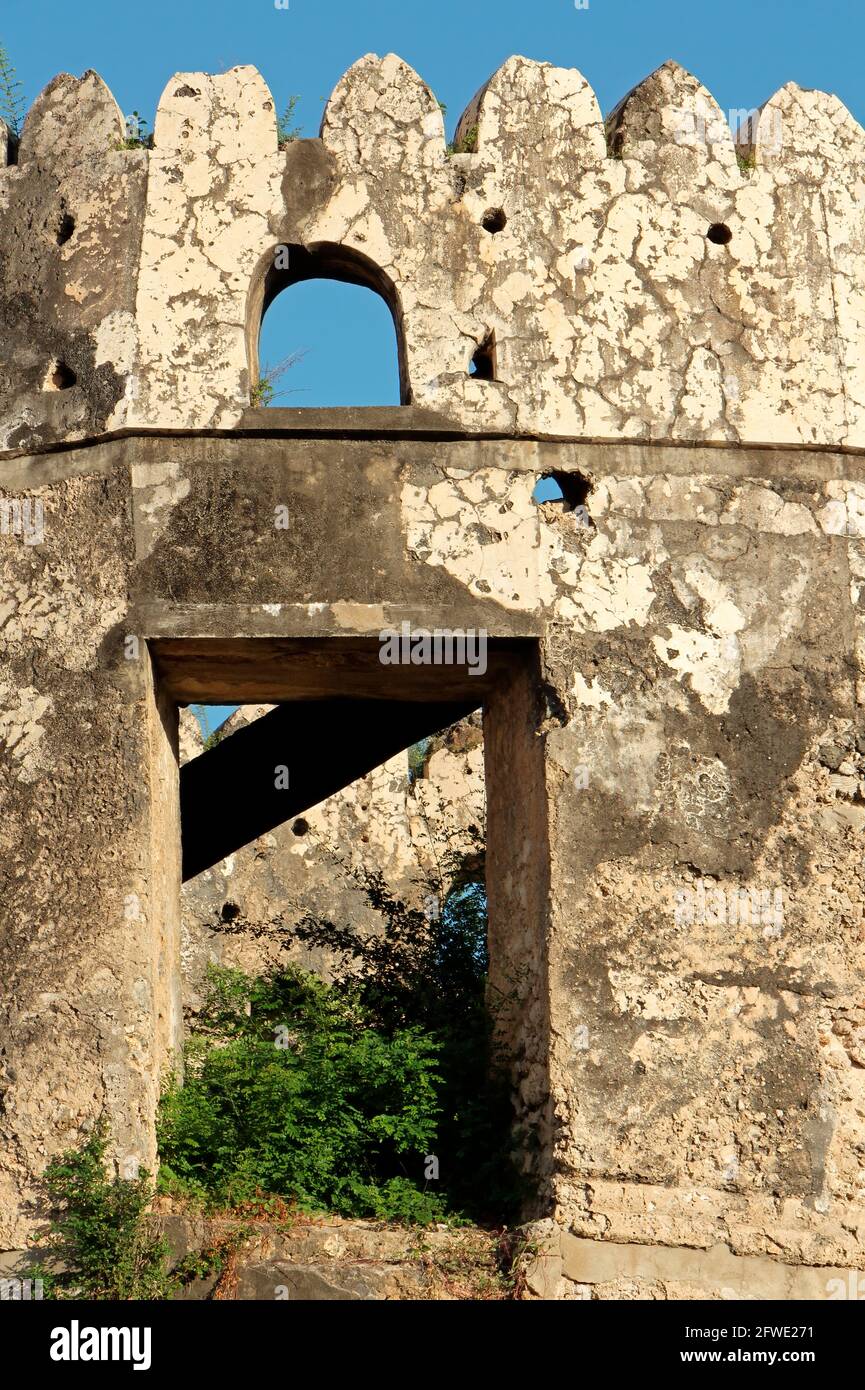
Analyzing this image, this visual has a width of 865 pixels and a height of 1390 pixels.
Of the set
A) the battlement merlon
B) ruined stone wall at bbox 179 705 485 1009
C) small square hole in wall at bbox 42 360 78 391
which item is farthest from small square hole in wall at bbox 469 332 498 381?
ruined stone wall at bbox 179 705 485 1009

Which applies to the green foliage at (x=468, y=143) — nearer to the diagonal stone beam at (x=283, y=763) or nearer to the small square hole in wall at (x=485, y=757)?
the small square hole in wall at (x=485, y=757)

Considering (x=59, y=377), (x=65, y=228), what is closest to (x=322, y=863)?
(x=59, y=377)

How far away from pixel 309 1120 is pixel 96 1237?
3.44 feet

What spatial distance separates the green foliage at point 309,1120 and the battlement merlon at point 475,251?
246 centimetres

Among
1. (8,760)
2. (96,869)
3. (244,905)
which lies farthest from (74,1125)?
(244,905)

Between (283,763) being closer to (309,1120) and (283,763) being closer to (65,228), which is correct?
(309,1120)

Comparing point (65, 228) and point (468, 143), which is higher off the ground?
point (468, 143)

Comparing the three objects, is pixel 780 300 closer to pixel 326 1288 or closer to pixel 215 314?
pixel 215 314

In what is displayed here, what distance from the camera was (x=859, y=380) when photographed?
7.24m

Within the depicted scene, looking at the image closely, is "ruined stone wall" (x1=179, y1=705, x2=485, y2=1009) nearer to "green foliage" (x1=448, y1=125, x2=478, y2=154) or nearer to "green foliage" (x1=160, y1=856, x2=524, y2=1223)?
"green foliage" (x1=160, y1=856, x2=524, y2=1223)

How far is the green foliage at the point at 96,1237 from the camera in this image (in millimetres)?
6129

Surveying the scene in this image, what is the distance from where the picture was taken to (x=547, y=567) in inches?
272

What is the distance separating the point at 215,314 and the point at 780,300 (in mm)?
2244
